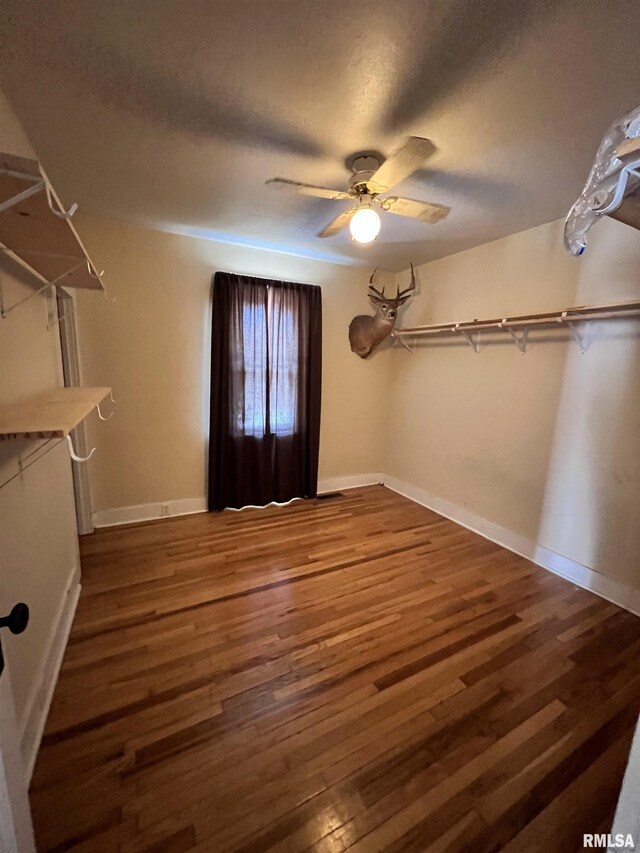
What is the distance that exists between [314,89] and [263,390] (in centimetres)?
237

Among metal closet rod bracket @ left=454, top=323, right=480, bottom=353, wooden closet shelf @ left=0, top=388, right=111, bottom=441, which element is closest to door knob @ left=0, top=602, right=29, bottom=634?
wooden closet shelf @ left=0, top=388, right=111, bottom=441

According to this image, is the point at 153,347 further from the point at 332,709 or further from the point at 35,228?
the point at 332,709

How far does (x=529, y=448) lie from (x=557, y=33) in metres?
2.41

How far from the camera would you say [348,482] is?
14.0 feet

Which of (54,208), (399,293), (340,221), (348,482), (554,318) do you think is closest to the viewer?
(54,208)

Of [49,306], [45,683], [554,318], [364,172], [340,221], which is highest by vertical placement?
[364,172]

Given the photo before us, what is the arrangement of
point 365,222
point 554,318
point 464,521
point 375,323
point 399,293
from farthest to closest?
1. point 375,323
2. point 399,293
3. point 464,521
4. point 554,318
5. point 365,222

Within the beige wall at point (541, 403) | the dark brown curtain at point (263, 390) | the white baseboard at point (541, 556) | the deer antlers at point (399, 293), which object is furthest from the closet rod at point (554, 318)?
the white baseboard at point (541, 556)

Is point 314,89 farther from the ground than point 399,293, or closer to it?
farther from the ground

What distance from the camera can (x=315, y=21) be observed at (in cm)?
110

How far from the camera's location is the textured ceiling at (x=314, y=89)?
1.09m

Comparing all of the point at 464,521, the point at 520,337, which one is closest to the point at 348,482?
the point at 464,521

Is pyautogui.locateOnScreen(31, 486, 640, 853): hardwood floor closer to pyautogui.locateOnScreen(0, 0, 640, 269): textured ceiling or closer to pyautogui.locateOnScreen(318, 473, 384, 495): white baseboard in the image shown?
pyautogui.locateOnScreen(318, 473, 384, 495): white baseboard

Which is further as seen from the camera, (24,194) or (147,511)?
(147,511)
